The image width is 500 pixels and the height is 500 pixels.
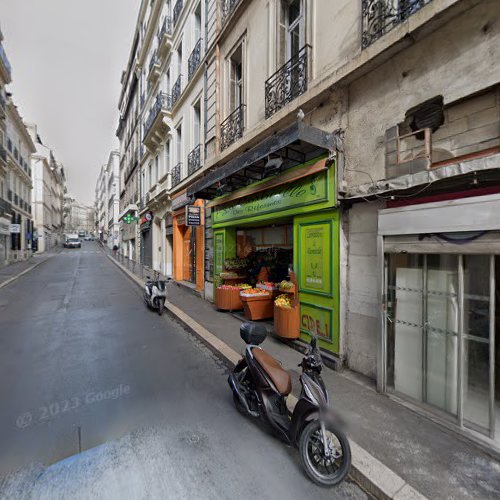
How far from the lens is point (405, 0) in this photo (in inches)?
132

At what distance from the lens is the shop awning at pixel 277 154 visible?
152 inches

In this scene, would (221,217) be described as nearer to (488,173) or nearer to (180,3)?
(488,173)

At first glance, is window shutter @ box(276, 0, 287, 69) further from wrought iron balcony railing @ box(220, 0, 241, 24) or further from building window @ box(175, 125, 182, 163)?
building window @ box(175, 125, 182, 163)

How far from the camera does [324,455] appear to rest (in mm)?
2125

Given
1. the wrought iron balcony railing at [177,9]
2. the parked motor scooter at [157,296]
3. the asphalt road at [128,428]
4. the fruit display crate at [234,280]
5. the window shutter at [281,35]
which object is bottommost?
the asphalt road at [128,428]

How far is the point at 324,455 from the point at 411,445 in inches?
39.3

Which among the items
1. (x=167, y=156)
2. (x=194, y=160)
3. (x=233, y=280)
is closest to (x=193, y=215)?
(x=194, y=160)

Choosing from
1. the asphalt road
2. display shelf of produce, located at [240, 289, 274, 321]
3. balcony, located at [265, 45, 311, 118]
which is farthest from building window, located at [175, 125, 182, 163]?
the asphalt road

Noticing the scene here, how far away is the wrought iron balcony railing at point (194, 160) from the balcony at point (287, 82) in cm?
432

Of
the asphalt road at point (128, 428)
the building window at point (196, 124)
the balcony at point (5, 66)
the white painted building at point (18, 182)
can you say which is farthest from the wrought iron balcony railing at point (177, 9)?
the white painted building at point (18, 182)

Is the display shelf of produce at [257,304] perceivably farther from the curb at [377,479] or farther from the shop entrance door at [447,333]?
the curb at [377,479]

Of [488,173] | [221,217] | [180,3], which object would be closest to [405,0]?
[488,173]

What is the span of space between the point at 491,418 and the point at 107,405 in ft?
13.1

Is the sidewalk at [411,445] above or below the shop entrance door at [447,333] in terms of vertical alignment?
below
